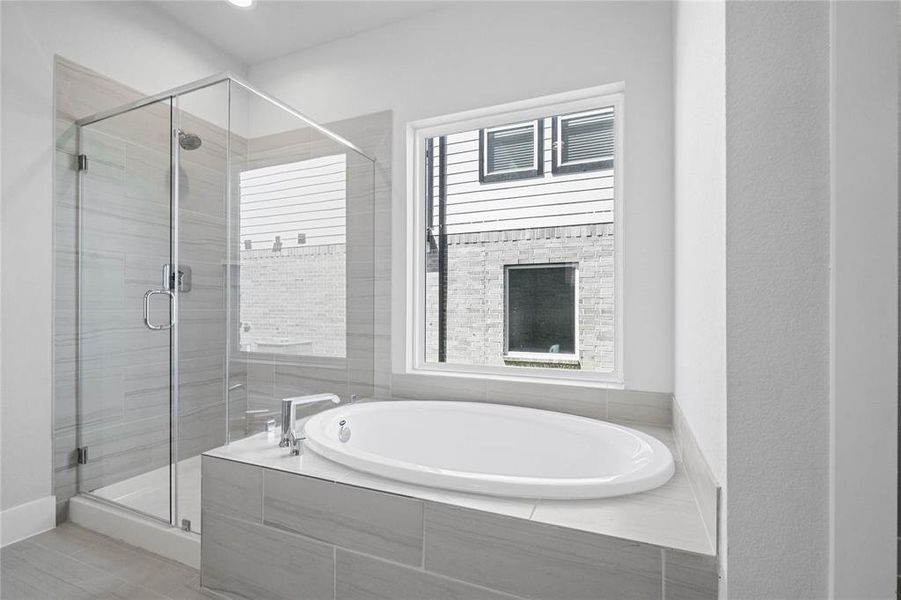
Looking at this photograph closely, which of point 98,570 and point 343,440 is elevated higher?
point 343,440

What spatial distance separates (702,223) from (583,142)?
1.29 meters

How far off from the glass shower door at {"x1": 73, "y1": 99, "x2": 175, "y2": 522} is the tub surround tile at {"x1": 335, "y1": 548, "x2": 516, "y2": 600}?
1100 mm

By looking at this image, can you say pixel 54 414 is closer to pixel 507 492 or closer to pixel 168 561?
pixel 168 561

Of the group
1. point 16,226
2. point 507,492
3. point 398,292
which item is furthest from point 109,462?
point 507,492

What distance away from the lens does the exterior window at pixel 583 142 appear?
230cm

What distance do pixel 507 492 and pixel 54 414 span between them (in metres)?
2.21

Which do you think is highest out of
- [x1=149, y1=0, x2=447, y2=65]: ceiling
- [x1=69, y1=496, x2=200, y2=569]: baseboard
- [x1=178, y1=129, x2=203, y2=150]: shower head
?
[x1=149, y1=0, x2=447, y2=65]: ceiling

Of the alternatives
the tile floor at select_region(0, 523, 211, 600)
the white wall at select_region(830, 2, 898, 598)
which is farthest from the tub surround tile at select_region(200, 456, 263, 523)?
the white wall at select_region(830, 2, 898, 598)

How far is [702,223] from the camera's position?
1.21m

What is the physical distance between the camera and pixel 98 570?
5.82ft

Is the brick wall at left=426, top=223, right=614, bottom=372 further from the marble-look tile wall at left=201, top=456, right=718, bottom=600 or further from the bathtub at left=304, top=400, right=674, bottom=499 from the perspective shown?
the marble-look tile wall at left=201, top=456, right=718, bottom=600

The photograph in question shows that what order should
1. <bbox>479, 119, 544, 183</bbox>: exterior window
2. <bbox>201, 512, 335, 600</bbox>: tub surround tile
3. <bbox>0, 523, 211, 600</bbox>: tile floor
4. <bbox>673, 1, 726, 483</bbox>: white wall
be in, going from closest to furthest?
<bbox>673, 1, 726, 483</bbox>: white wall → <bbox>201, 512, 335, 600</bbox>: tub surround tile → <bbox>0, 523, 211, 600</bbox>: tile floor → <bbox>479, 119, 544, 183</bbox>: exterior window

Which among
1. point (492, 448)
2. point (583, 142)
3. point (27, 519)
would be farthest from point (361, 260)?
point (27, 519)

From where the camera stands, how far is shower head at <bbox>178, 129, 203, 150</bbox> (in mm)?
1952
